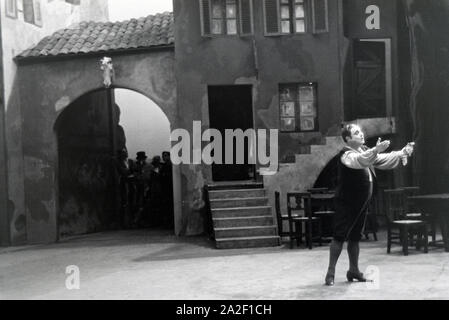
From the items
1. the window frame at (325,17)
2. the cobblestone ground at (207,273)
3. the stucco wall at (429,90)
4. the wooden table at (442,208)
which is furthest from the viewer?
the window frame at (325,17)

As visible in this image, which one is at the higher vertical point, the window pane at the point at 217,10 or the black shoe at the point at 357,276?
the window pane at the point at 217,10

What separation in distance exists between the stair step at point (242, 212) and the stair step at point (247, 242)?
31.6 inches

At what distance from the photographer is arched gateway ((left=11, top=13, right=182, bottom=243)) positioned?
52.7ft

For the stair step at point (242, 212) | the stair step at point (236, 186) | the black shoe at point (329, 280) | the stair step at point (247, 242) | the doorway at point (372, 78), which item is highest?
the doorway at point (372, 78)

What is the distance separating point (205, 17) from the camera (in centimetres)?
1589

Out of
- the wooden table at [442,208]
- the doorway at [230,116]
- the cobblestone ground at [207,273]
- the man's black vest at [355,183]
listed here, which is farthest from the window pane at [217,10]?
the man's black vest at [355,183]

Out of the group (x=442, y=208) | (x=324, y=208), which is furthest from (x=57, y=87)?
(x=442, y=208)

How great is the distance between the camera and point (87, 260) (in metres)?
12.4

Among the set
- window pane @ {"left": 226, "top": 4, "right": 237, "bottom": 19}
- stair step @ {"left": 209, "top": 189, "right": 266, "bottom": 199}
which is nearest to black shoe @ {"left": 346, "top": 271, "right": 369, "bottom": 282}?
stair step @ {"left": 209, "top": 189, "right": 266, "bottom": 199}

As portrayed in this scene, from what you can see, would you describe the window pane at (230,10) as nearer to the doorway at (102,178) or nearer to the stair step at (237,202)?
the doorway at (102,178)

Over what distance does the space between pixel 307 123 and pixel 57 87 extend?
615 cm

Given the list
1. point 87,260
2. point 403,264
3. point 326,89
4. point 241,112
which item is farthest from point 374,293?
point 241,112

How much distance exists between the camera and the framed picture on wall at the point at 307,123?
15.9 meters
